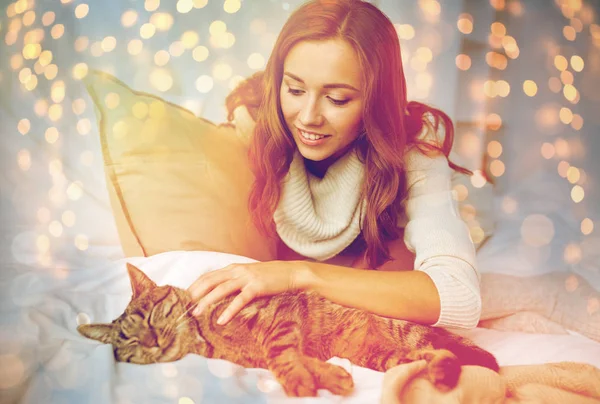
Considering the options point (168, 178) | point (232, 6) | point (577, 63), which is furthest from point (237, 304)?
point (577, 63)

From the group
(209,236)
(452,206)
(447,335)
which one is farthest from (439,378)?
(209,236)

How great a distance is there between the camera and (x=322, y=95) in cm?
84

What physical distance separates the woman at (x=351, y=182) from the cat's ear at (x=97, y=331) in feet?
0.44

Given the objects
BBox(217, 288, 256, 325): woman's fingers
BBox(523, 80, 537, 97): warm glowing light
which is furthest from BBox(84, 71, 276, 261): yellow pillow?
BBox(523, 80, 537, 97): warm glowing light

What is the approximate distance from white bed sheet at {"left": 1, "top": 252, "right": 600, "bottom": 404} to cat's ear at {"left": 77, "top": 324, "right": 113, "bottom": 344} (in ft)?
0.04

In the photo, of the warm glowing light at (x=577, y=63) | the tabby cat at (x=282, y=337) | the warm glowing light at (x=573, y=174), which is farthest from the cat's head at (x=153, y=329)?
the warm glowing light at (x=577, y=63)

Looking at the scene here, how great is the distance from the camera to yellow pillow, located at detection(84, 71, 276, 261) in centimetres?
91

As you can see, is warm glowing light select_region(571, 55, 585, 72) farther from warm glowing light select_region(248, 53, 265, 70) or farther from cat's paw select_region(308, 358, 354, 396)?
cat's paw select_region(308, 358, 354, 396)

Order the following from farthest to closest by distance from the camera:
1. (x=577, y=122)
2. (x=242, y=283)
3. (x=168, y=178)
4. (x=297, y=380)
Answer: (x=577, y=122) → (x=168, y=178) → (x=242, y=283) → (x=297, y=380)

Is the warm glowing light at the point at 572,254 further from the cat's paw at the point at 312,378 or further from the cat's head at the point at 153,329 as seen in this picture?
the cat's head at the point at 153,329

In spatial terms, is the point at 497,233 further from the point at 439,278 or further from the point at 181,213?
the point at 181,213

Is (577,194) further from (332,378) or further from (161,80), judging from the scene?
(161,80)

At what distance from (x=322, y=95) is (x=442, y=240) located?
0.30 meters

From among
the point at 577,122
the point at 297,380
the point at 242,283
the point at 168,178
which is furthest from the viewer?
the point at 577,122
